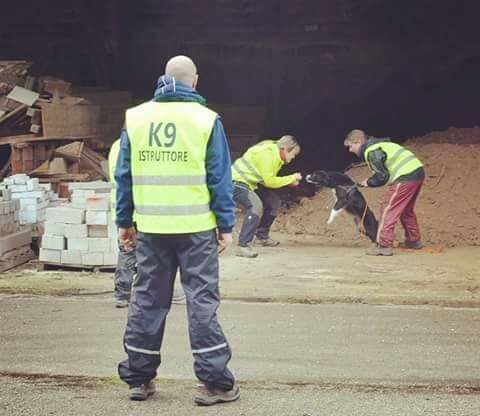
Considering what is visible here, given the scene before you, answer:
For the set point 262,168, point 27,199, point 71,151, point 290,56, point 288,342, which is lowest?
point 288,342

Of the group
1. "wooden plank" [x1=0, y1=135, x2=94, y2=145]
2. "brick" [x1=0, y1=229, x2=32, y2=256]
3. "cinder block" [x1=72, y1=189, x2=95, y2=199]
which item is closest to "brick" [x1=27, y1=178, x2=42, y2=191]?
"brick" [x1=0, y1=229, x2=32, y2=256]

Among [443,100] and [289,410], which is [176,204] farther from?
[443,100]

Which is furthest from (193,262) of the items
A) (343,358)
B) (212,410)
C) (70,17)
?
(70,17)

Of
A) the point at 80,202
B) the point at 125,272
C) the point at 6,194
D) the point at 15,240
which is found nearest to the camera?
the point at 125,272

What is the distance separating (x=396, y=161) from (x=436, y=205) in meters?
2.53

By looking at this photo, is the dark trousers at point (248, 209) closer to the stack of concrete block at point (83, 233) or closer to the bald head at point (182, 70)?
the stack of concrete block at point (83, 233)

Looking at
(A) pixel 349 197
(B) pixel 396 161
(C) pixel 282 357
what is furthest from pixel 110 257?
(A) pixel 349 197

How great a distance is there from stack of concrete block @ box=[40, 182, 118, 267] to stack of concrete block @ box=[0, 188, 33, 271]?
0.49m

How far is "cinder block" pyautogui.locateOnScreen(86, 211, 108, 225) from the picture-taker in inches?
327

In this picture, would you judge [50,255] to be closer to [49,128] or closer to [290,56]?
[49,128]

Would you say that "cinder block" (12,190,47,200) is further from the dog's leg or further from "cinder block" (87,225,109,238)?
the dog's leg

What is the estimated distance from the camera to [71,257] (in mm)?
8461

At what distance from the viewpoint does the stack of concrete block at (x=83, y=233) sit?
8.34 meters

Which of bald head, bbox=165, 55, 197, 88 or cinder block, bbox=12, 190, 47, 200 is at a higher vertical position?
bald head, bbox=165, 55, 197, 88
